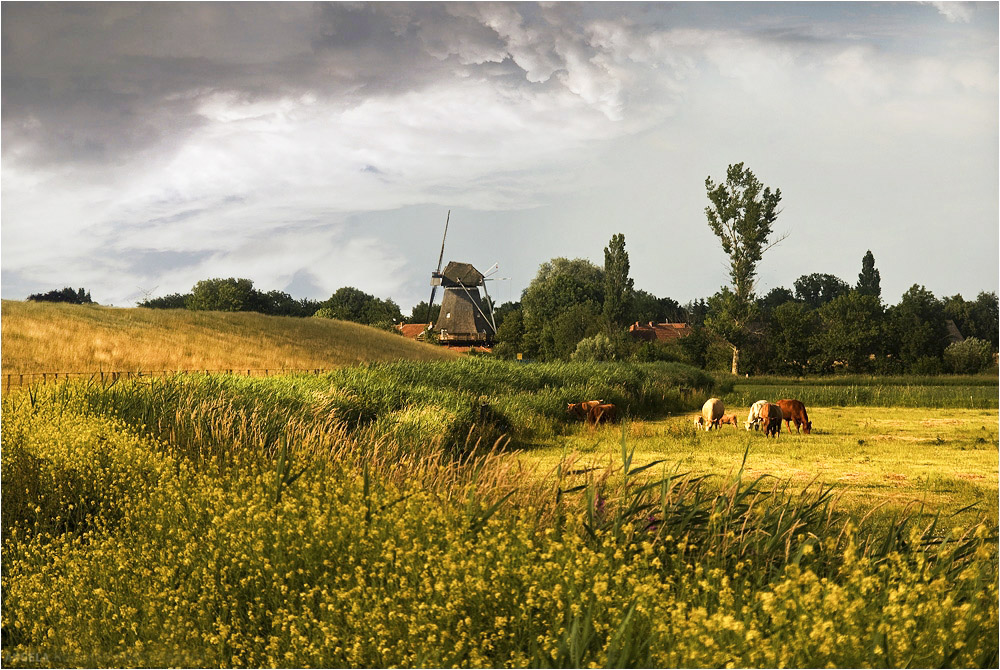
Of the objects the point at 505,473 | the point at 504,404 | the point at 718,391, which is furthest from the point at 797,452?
the point at 718,391

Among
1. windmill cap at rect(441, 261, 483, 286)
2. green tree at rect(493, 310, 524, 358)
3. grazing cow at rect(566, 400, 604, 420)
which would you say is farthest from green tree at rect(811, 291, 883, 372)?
grazing cow at rect(566, 400, 604, 420)

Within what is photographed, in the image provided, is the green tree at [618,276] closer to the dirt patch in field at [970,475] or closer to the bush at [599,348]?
the bush at [599,348]

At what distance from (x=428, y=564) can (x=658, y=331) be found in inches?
3109

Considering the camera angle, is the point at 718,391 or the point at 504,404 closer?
the point at 504,404

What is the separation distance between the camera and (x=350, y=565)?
5.64 metres

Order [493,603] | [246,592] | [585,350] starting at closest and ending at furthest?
[493,603] → [246,592] → [585,350]

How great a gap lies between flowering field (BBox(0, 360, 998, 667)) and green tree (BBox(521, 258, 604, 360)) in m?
41.8

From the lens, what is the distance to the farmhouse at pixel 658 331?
75656 millimetres

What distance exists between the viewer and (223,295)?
7038cm

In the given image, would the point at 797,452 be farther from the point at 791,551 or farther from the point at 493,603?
the point at 493,603

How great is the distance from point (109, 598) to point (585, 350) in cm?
4135

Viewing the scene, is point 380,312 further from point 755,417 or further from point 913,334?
point 755,417

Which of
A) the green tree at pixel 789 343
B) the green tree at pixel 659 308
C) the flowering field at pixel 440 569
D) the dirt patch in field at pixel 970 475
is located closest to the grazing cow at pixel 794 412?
the dirt patch in field at pixel 970 475

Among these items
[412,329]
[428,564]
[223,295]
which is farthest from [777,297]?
[428,564]
